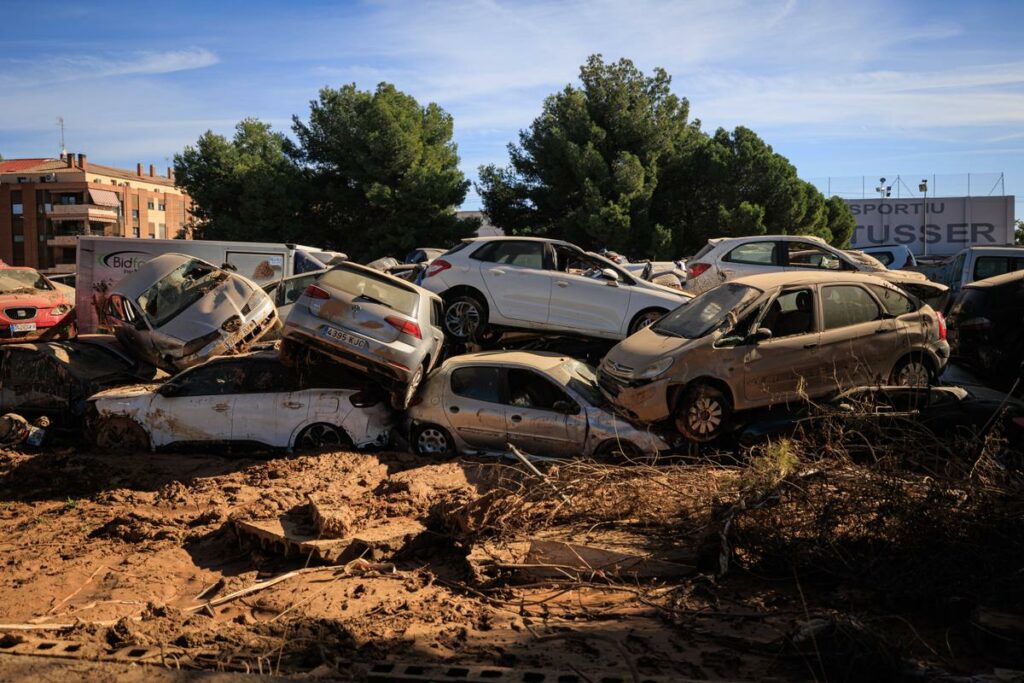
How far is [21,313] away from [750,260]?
13279 mm

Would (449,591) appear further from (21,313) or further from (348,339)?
(21,313)

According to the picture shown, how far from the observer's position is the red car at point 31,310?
53.6 feet

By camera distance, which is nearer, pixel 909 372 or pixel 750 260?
pixel 909 372

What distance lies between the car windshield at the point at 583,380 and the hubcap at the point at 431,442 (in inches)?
65.0

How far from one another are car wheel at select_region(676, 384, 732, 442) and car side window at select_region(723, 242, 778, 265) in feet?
19.5

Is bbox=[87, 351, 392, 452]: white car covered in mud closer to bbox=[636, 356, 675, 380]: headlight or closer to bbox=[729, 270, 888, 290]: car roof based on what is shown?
bbox=[636, 356, 675, 380]: headlight

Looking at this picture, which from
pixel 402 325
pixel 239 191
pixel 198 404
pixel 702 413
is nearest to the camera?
pixel 702 413

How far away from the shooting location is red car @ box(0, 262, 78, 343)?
16328 millimetres

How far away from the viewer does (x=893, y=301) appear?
404 inches

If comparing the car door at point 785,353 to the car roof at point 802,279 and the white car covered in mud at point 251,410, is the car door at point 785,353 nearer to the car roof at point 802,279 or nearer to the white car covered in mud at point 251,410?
the car roof at point 802,279

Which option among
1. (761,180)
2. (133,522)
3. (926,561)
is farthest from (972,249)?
(761,180)

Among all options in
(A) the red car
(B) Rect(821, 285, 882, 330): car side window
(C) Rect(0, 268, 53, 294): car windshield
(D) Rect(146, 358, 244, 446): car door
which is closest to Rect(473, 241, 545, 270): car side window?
(D) Rect(146, 358, 244, 446): car door

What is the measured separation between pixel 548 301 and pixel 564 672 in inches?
308

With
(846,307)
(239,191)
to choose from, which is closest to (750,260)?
(846,307)
